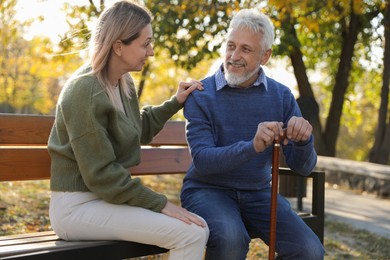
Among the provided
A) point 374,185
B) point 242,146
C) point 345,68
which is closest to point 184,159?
point 242,146

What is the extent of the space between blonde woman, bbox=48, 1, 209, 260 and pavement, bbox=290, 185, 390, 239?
11.9ft

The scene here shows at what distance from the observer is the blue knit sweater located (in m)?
3.12

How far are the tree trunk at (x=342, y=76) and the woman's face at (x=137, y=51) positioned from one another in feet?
30.4

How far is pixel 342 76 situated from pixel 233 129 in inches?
354

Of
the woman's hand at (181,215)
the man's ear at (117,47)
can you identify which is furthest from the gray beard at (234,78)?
the woman's hand at (181,215)

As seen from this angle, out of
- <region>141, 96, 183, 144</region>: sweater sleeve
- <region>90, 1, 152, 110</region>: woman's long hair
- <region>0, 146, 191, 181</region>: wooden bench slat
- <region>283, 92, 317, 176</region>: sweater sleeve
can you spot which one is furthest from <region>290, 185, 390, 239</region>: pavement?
<region>90, 1, 152, 110</region>: woman's long hair

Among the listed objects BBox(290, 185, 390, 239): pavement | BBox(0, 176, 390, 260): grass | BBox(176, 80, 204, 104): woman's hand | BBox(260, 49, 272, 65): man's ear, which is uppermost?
BBox(260, 49, 272, 65): man's ear

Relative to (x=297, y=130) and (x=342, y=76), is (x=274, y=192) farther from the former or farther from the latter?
(x=342, y=76)

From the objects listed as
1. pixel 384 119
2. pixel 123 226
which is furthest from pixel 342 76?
pixel 123 226

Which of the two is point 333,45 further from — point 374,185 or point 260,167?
point 260,167

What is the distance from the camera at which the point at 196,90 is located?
3.27 metres

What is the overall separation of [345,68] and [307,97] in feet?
18.5

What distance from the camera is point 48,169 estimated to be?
3412mm

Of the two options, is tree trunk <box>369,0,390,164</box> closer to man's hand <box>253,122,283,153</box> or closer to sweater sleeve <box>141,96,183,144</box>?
sweater sleeve <box>141,96,183,144</box>
